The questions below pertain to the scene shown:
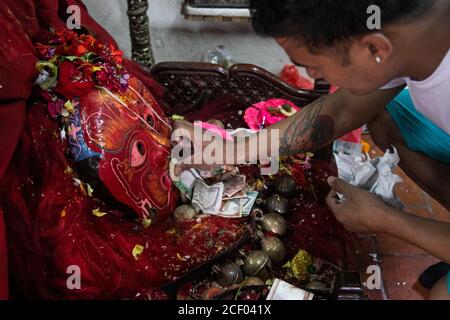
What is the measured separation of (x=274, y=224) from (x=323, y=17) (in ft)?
2.65

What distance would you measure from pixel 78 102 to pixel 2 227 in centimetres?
41

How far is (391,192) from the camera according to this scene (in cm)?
156

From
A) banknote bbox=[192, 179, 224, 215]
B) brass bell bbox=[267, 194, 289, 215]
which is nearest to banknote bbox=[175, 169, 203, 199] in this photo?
banknote bbox=[192, 179, 224, 215]

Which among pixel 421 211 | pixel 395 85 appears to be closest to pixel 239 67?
pixel 395 85

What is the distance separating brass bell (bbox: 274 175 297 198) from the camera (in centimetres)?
170

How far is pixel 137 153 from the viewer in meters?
1.47

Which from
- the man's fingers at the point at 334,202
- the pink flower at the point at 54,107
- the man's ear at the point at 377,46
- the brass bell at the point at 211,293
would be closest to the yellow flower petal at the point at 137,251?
the brass bell at the point at 211,293

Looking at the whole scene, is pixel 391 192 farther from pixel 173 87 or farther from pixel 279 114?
pixel 173 87

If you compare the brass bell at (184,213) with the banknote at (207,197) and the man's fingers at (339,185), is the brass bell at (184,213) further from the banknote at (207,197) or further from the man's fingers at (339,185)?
the man's fingers at (339,185)

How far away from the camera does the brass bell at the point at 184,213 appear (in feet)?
5.16

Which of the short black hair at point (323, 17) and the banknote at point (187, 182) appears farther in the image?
the banknote at point (187, 182)

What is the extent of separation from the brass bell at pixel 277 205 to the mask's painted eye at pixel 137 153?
45 centimetres

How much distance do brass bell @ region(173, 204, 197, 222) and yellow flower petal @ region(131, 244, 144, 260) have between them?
0.57 ft
